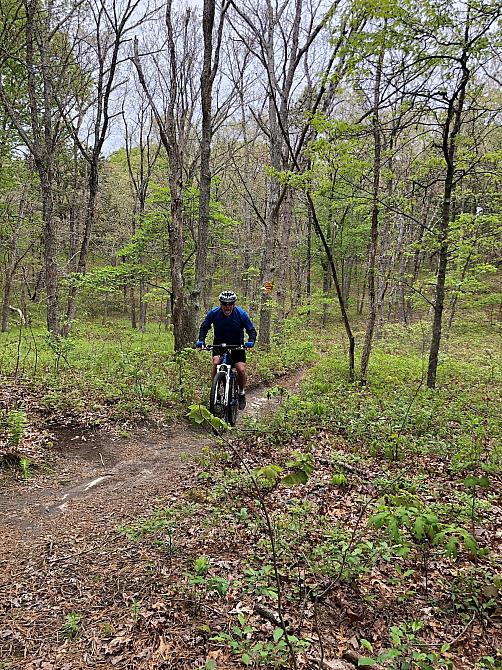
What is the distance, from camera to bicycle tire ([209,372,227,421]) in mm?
6816

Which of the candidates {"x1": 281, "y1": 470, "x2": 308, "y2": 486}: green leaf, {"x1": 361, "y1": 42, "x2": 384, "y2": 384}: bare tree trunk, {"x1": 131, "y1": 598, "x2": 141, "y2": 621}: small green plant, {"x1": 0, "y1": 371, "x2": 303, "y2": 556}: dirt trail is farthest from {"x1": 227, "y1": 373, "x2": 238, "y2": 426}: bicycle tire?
{"x1": 281, "y1": 470, "x2": 308, "y2": 486}: green leaf

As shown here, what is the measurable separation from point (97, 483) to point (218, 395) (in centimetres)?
230

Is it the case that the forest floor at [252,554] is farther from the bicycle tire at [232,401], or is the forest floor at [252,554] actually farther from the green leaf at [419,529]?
the bicycle tire at [232,401]

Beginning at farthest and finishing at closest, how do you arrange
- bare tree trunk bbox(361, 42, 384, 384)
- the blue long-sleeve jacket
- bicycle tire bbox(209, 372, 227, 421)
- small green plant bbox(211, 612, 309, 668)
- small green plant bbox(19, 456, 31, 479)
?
bare tree trunk bbox(361, 42, 384, 384) → the blue long-sleeve jacket → bicycle tire bbox(209, 372, 227, 421) → small green plant bbox(19, 456, 31, 479) → small green plant bbox(211, 612, 309, 668)

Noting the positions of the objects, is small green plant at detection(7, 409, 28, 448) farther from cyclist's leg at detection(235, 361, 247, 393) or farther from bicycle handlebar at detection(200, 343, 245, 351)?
cyclist's leg at detection(235, 361, 247, 393)

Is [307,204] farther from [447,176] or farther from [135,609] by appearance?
[135,609]

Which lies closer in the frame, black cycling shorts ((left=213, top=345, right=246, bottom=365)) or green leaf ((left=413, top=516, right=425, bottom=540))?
green leaf ((left=413, top=516, right=425, bottom=540))

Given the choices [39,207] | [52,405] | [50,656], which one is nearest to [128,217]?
[39,207]

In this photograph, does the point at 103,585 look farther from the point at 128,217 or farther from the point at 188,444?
the point at 128,217

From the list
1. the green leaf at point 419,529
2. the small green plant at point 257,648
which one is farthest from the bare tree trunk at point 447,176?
the small green plant at point 257,648

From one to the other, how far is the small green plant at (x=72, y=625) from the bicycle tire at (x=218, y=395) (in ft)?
12.7

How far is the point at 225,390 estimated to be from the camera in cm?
684

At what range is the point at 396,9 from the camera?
21.3 ft

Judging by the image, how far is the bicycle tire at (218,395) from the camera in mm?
6816
